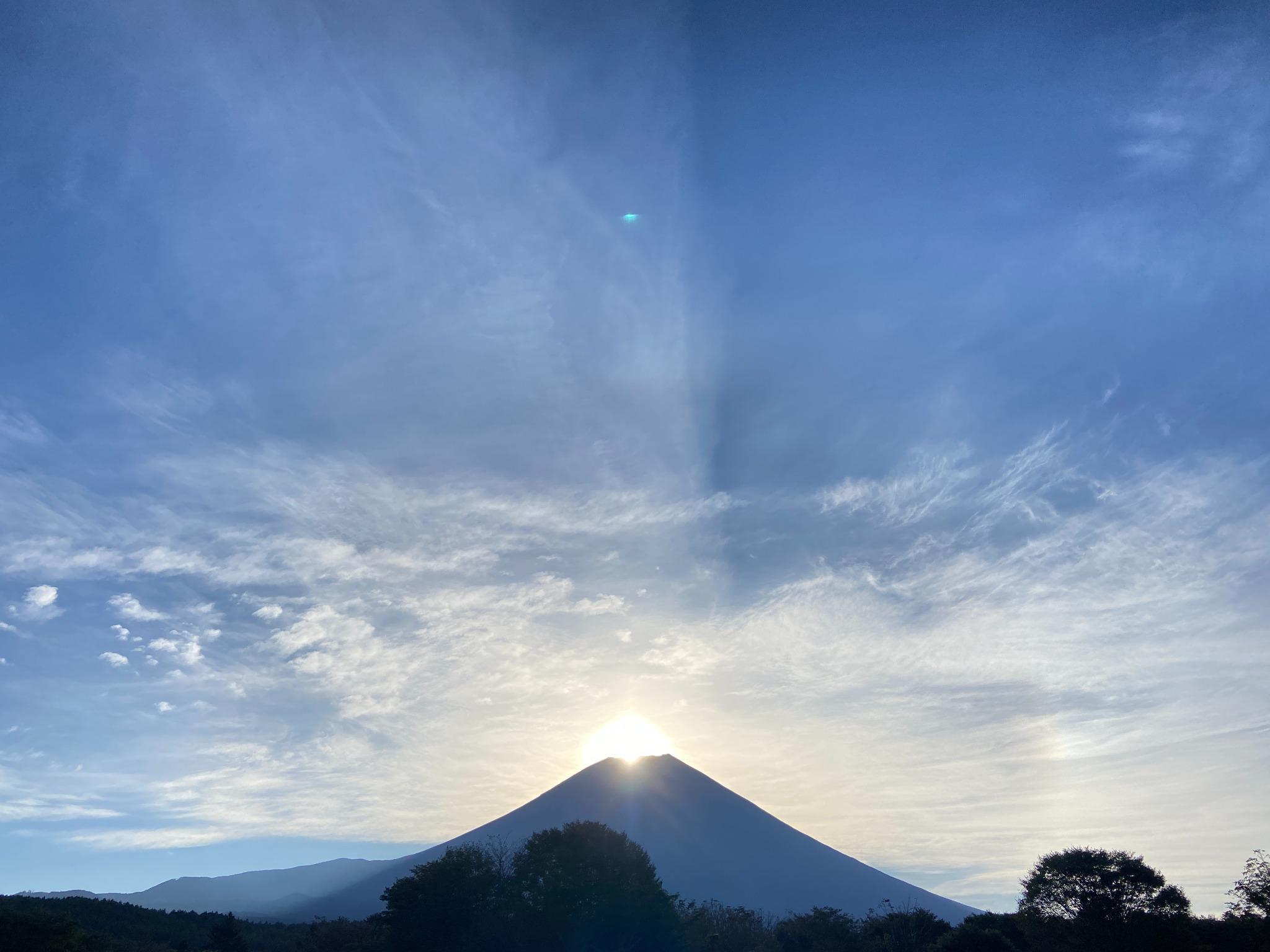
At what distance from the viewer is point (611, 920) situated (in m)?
55.0

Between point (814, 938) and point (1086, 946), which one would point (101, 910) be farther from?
point (1086, 946)

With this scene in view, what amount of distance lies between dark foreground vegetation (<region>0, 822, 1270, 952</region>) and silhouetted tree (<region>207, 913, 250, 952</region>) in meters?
0.13

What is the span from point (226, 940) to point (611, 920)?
36.5 meters

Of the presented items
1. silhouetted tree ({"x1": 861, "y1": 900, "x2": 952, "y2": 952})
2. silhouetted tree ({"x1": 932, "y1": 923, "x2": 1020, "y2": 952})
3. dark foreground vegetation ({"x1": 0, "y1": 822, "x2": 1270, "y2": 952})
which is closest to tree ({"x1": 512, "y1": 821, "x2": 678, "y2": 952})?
dark foreground vegetation ({"x1": 0, "y1": 822, "x2": 1270, "y2": 952})

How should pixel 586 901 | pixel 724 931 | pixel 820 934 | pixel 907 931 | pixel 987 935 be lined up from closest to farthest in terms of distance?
pixel 987 935, pixel 586 901, pixel 907 931, pixel 820 934, pixel 724 931

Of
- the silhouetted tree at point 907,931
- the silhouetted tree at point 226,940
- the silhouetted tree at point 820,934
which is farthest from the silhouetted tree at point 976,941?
the silhouetted tree at point 226,940

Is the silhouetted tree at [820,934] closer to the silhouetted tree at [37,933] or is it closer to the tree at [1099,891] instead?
the tree at [1099,891]

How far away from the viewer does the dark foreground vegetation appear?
40625 millimetres

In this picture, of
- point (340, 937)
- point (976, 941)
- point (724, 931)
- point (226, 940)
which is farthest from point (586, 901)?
point (226, 940)

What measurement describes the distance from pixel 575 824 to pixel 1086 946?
3461 centimetres

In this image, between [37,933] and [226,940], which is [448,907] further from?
[226,940]

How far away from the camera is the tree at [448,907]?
52.0 m

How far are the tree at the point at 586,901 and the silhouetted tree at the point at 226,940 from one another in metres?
28.5

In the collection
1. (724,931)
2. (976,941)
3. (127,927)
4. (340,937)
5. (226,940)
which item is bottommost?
(226,940)
